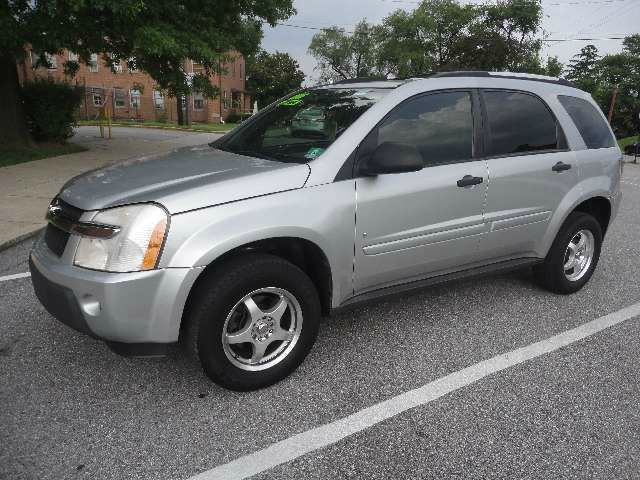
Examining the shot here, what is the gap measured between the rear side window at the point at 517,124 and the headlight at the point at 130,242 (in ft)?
7.64

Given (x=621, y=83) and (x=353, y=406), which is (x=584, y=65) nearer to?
(x=621, y=83)

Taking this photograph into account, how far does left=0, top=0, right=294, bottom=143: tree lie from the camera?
921 centimetres

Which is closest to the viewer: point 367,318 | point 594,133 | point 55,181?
point 367,318

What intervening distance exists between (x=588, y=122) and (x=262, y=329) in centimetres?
329

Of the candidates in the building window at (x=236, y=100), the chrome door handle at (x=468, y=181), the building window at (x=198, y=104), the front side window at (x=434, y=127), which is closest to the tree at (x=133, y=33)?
the front side window at (x=434, y=127)

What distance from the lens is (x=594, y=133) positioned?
428cm

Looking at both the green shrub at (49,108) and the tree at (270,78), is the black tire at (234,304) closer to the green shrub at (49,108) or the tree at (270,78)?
the green shrub at (49,108)

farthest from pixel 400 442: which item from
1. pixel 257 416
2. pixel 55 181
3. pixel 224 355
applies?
pixel 55 181

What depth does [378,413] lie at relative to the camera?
2.66 m

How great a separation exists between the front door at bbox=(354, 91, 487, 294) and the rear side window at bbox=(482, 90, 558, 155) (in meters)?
0.22

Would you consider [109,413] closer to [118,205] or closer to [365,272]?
[118,205]

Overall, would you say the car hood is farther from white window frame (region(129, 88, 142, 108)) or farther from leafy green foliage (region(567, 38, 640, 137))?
leafy green foliage (region(567, 38, 640, 137))

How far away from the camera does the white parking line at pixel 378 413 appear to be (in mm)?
2260

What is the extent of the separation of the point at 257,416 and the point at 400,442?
28.8 inches
